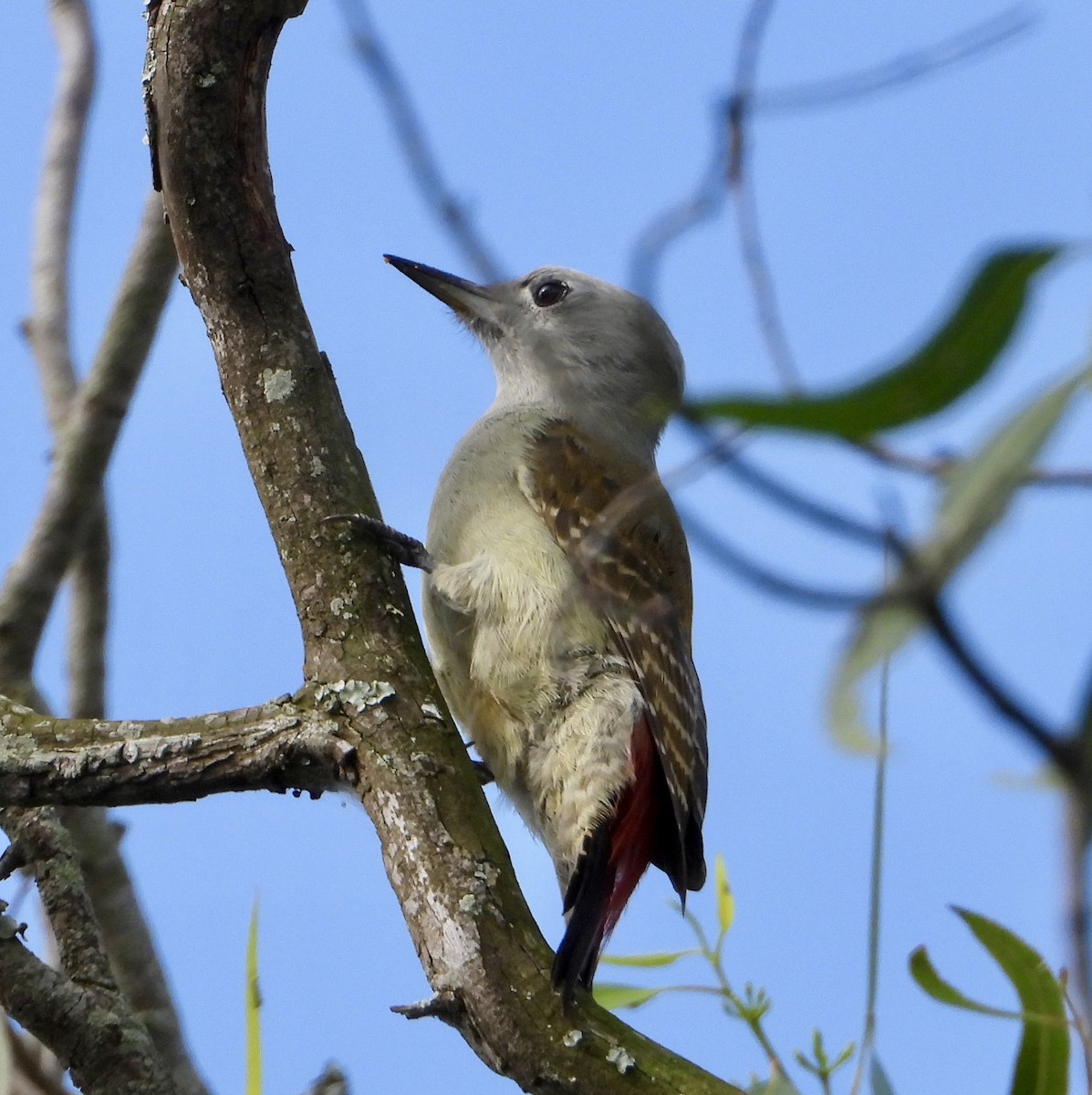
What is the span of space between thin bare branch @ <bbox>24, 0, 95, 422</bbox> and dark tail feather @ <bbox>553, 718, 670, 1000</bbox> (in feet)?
7.12

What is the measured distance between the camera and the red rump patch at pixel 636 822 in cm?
334

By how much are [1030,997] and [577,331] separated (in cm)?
365

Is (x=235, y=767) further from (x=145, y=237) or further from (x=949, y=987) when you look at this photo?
(x=145, y=237)

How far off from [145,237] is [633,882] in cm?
245

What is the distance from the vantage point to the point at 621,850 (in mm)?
3359

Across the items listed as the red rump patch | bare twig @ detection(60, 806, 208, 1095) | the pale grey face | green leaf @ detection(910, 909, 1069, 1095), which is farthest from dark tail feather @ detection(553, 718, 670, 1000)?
the pale grey face

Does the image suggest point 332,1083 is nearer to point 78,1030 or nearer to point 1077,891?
point 78,1030

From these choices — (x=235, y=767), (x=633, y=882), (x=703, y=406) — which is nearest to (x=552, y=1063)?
(x=235, y=767)

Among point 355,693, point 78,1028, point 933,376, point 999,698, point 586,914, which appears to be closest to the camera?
point 999,698

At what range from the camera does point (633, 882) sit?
342 centimetres

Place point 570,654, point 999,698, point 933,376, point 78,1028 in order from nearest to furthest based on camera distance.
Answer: point 999,698, point 933,376, point 78,1028, point 570,654

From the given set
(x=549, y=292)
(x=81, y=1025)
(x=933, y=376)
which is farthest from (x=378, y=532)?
(x=549, y=292)

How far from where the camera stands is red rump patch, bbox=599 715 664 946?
11.0ft

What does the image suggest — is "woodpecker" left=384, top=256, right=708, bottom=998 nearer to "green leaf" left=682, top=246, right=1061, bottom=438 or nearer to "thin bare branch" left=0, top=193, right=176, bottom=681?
"thin bare branch" left=0, top=193, right=176, bottom=681
